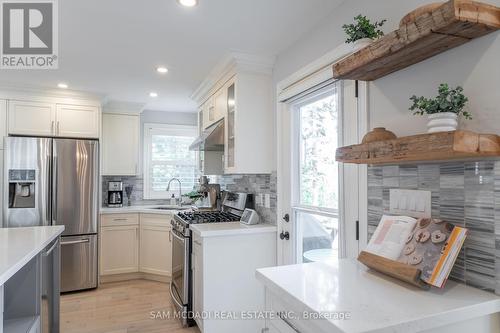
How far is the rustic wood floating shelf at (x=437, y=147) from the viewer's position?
3.12ft

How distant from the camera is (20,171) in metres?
3.36

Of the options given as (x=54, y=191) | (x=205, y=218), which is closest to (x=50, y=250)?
(x=205, y=218)

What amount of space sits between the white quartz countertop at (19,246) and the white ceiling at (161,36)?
1450mm

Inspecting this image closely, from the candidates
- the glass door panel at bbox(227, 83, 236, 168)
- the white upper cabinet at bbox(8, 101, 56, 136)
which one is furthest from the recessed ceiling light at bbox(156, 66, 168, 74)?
the white upper cabinet at bbox(8, 101, 56, 136)

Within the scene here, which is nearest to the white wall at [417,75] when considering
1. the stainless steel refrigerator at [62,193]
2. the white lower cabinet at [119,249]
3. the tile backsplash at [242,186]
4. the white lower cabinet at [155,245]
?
the tile backsplash at [242,186]

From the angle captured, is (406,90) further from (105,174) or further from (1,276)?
(105,174)

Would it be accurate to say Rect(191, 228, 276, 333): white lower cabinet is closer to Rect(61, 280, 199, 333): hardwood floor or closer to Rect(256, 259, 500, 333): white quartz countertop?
Rect(61, 280, 199, 333): hardwood floor

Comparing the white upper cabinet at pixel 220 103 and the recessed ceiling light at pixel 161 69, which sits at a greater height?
the recessed ceiling light at pixel 161 69

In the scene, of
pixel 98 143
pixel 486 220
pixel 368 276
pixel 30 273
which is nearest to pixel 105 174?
pixel 98 143

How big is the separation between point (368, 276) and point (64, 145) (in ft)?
11.7

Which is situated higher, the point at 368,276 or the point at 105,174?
the point at 105,174

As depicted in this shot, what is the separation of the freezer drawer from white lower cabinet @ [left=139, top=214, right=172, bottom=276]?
1.95 ft

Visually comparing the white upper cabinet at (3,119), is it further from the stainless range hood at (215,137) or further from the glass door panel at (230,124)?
the glass door panel at (230,124)

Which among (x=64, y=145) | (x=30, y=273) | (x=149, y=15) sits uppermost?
(x=149, y=15)
